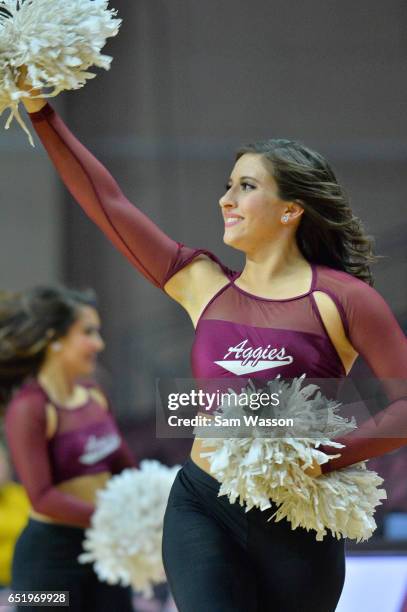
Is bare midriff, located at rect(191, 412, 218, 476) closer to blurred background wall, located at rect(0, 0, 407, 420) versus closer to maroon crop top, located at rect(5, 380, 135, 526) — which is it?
maroon crop top, located at rect(5, 380, 135, 526)

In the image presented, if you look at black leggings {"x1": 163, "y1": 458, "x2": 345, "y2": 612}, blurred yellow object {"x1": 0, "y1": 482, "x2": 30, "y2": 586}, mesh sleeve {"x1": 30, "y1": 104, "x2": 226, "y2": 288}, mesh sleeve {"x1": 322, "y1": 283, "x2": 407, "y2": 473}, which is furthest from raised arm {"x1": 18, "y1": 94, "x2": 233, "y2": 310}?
blurred yellow object {"x1": 0, "y1": 482, "x2": 30, "y2": 586}

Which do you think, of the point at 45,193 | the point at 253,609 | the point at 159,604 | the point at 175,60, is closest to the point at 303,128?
the point at 175,60

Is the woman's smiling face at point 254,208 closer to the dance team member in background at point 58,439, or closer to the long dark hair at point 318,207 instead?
the long dark hair at point 318,207

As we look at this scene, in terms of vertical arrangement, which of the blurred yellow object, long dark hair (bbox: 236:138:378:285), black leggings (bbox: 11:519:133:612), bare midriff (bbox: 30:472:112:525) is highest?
long dark hair (bbox: 236:138:378:285)

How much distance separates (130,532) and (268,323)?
63.2 inches

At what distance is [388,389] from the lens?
224 cm

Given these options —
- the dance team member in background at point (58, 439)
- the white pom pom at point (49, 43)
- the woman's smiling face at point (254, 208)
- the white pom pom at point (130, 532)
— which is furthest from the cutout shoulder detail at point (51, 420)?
the white pom pom at point (49, 43)

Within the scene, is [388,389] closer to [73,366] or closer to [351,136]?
[73,366]

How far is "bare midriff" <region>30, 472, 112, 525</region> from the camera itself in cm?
388

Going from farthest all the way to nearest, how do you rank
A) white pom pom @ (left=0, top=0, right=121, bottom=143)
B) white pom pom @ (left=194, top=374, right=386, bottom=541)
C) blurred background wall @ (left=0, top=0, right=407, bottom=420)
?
blurred background wall @ (left=0, top=0, right=407, bottom=420), white pom pom @ (left=0, top=0, right=121, bottom=143), white pom pom @ (left=194, top=374, right=386, bottom=541)

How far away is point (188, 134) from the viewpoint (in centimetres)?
596

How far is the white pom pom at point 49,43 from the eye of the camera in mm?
2211

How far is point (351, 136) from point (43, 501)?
284 centimetres

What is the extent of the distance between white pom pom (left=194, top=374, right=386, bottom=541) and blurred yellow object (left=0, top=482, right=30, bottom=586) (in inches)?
89.9
